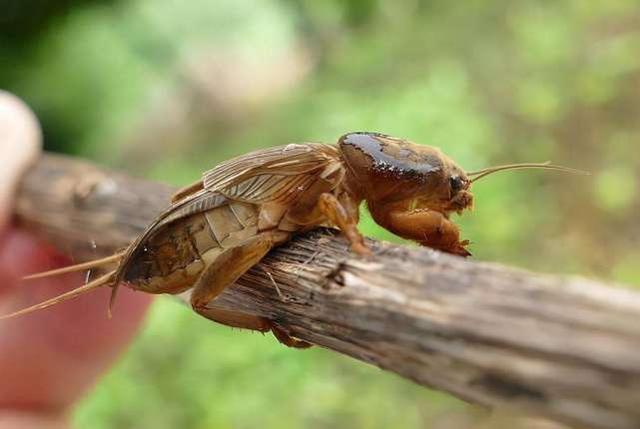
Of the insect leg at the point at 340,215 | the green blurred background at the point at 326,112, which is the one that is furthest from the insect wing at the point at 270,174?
the green blurred background at the point at 326,112

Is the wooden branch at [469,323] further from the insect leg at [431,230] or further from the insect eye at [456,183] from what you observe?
the insect eye at [456,183]

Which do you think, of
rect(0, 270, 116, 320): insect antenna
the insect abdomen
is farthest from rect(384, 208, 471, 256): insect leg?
rect(0, 270, 116, 320): insect antenna

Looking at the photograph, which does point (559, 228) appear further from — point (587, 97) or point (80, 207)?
point (80, 207)

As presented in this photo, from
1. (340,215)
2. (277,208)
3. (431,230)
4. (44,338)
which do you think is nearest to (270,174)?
(277,208)

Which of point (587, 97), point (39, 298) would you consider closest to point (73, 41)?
point (587, 97)

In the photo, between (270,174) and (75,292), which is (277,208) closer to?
(270,174)

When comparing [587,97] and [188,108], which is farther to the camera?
[188,108]

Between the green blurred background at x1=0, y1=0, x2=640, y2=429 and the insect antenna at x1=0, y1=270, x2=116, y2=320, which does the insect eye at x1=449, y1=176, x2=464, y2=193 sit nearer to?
the insect antenna at x1=0, y1=270, x2=116, y2=320
